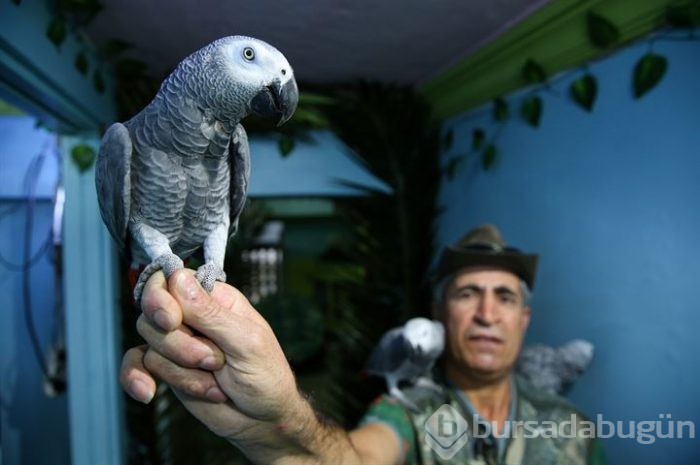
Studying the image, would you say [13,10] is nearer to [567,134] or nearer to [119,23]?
[119,23]

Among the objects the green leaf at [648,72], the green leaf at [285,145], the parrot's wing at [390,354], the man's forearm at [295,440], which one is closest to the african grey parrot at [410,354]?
the parrot's wing at [390,354]

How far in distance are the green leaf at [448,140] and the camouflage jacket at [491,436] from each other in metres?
0.58

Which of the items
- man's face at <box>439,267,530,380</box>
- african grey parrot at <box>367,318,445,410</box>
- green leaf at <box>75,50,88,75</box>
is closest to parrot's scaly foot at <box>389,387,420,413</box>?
african grey parrot at <box>367,318,445,410</box>

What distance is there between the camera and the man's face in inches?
31.4

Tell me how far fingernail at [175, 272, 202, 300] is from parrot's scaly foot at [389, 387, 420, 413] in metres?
0.61

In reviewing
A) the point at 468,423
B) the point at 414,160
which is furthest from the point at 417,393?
the point at 414,160

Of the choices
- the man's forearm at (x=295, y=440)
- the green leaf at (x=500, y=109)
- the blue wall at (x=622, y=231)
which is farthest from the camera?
the green leaf at (x=500, y=109)

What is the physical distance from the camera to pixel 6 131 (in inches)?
20.2

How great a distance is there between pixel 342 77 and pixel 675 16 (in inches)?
17.9

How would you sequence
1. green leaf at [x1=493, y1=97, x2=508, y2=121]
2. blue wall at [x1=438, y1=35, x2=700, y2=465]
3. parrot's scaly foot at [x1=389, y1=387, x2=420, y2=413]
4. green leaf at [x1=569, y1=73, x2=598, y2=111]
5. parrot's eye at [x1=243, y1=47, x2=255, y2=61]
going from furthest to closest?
green leaf at [x1=493, y1=97, x2=508, y2=121]
parrot's scaly foot at [x1=389, y1=387, x2=420, y2=413]
green leaf at [x1=569, y1=73, x2=598, y2=111]
blue wall at [x1=438, y1=35, x2=700, y2=465]
parrot's eye at [x1=243, y1=47, x2=255, y2=61]

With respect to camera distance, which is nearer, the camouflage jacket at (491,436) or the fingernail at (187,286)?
the fingernail at (187,286)

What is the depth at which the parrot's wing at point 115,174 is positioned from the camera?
1.06 ft

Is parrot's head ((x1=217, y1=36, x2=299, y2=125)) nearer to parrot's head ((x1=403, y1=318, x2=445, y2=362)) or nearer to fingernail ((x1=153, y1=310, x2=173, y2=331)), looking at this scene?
fingernail ((x1=153, y1=310, x2=173, y2=331))

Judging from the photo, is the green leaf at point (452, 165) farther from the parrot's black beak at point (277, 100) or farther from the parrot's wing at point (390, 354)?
the parrot's black beak at point (277, 100)
